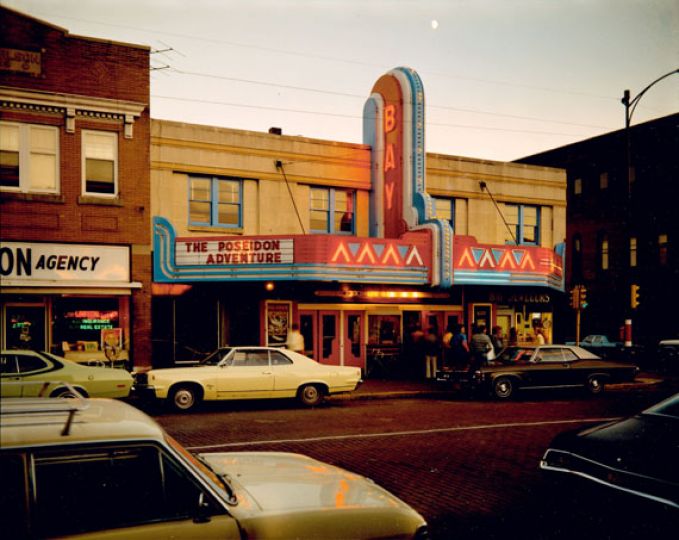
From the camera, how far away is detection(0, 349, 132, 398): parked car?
11633 millimetres

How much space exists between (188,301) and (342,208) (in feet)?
19.8

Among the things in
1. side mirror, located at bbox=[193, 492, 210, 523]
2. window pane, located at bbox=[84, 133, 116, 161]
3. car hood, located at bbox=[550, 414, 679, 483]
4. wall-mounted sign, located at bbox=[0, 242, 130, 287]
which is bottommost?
car hood, located at bbox=[550, 414, 679, 483]

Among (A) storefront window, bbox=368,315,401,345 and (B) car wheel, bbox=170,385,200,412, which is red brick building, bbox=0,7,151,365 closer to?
(B) car wheel, bbox=170,385,200,412

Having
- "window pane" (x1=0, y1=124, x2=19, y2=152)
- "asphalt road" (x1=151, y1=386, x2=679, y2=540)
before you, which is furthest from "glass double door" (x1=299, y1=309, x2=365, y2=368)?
"window pane" (x1=0, y1=124, x2=19, y2=152)

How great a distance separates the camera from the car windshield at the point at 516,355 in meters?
17.2

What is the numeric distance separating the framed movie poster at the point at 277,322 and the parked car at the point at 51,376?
752 centimetres

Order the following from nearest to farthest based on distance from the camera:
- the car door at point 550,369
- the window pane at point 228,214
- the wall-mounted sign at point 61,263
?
1. the car door at point 550,369
2. the wall-mounted sign at point 61,263
3. the window pane at point 228,214

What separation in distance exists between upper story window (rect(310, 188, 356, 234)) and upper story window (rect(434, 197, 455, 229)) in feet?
11.8

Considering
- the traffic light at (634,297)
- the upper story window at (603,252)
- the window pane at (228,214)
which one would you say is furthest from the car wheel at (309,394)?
the upper story window at (603,252)

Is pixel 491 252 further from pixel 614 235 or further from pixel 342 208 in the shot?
pixel 614 235

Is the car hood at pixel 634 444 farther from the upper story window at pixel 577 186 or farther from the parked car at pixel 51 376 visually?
the upper story window at pixel 577 186

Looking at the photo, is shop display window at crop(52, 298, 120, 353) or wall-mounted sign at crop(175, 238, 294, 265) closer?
shop display window at crop(52, 298, 120, 353)

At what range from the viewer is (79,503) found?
Answer: 138 inches

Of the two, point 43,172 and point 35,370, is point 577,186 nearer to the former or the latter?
point 43,172
